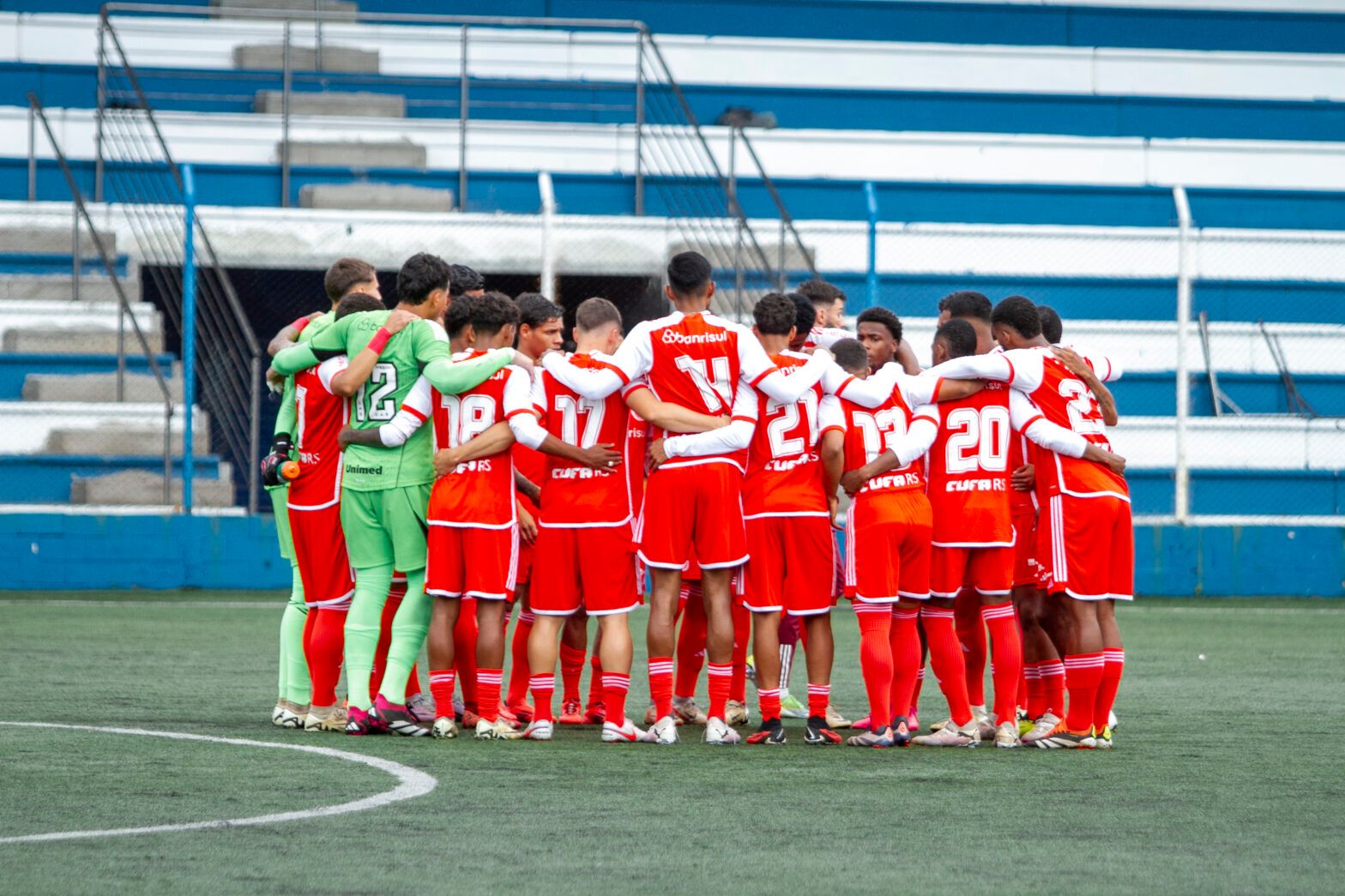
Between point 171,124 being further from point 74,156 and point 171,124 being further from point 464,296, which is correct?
point 464,296

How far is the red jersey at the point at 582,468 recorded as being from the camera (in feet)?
22.9

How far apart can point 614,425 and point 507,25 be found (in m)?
13.1

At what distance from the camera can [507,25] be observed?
1934cm

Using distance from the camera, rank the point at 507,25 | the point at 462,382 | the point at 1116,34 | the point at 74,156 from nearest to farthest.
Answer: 1. the point at 462,382
2. the point at 74,156
3. the point at 507,25
4. the point at 1116,34

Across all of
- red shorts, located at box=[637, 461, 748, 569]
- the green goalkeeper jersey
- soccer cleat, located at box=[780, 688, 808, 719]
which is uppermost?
the green goalkeeper jersey

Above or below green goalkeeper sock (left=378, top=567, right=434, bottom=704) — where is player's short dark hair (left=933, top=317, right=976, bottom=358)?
above

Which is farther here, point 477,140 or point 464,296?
point 477,140

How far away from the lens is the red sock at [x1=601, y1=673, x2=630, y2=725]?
273 inches

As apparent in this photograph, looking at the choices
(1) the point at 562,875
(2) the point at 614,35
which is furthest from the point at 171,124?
(1) the point at 562,875

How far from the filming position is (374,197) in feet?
57.1

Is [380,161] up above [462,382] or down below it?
above

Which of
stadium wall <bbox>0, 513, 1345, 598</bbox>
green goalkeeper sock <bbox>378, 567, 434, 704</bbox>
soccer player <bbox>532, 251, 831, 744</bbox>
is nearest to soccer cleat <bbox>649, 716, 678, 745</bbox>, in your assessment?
soccer player <bbox>532, 251, 831, 744</bbox>

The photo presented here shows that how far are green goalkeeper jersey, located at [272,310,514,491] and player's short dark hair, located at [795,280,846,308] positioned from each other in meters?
1.92

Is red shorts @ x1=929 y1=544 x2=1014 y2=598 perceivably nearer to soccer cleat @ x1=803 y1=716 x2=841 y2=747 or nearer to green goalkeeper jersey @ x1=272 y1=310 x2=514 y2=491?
soccer cleat @ x1=803 y1=716 x2=841 y2=747
